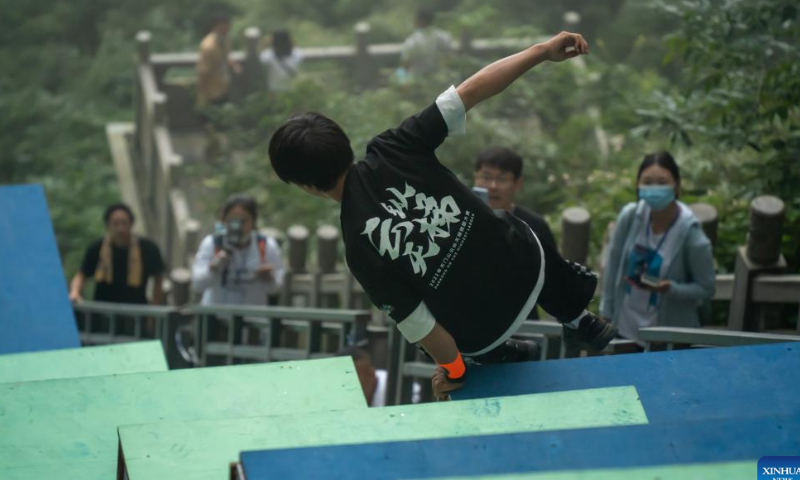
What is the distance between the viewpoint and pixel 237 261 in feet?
28.7

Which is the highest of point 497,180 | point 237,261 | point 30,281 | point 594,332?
point 497,180

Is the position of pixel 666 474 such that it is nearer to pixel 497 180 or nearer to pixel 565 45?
pixel 565 45

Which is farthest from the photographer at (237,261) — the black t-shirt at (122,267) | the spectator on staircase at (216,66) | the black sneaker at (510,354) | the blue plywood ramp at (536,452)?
the spectator on staircase at (216,66)

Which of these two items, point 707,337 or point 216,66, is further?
point 216,66

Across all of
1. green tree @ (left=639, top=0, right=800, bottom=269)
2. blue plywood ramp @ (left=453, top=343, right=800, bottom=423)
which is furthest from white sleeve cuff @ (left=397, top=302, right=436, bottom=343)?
green tree @ (left=639, top=0, right=800, bottom=269)

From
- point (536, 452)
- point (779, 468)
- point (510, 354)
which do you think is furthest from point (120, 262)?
point (779, 468)

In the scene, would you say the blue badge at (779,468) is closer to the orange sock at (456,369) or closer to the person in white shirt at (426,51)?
the orange sock at (456,369)

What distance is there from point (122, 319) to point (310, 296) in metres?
1.45

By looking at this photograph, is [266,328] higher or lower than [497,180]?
lower

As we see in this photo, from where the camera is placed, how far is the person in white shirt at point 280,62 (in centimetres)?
1488

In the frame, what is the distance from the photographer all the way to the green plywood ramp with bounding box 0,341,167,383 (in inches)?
101

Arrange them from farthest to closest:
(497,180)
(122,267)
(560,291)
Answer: (122,267)
(497,180)
(560,291)

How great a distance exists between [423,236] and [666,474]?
1.68 m

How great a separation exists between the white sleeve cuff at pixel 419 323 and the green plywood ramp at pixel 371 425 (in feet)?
0.90
